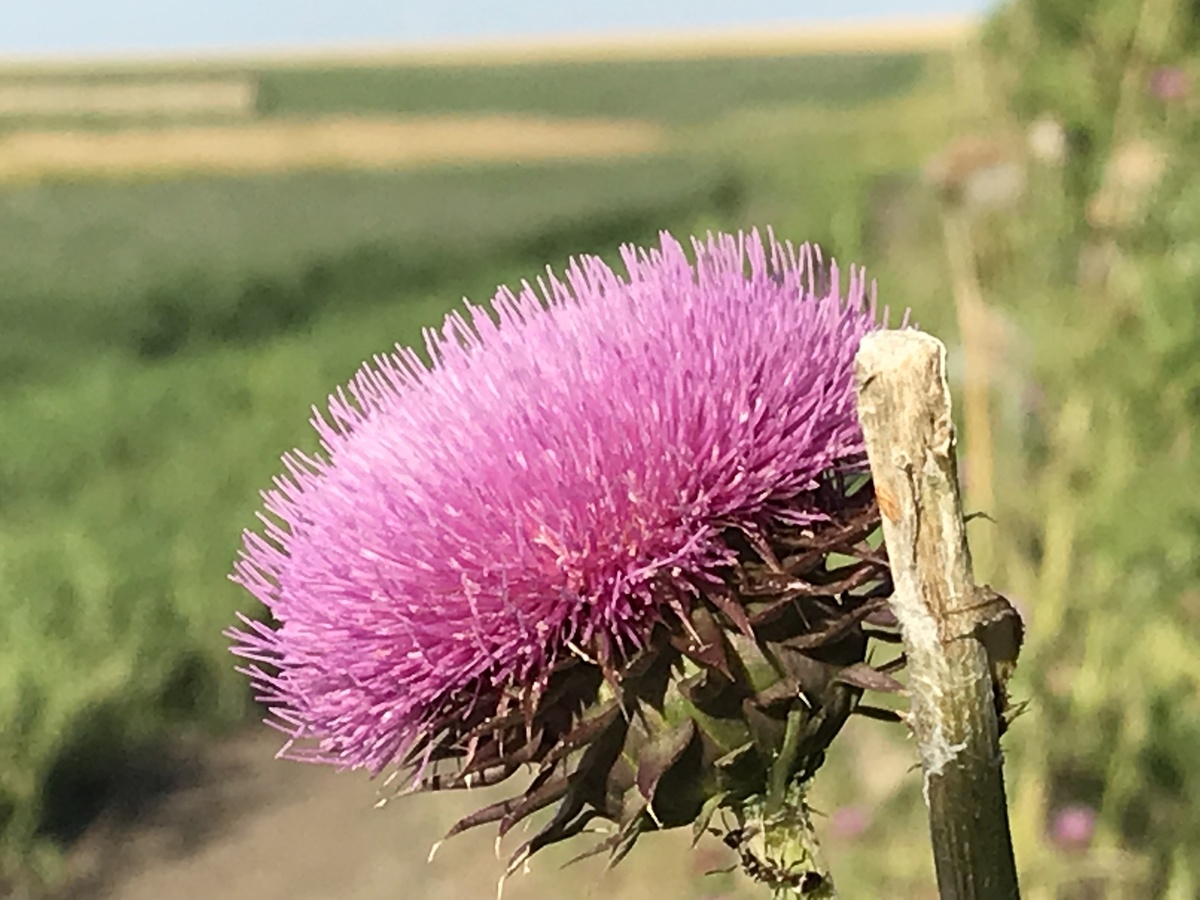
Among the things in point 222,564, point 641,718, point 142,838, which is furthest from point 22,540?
point 641,718

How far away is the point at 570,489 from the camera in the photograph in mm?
1290

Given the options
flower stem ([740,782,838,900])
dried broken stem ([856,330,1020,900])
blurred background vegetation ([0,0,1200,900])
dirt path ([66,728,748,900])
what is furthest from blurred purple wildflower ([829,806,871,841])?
dried broken stem ([856,330,1020,900])

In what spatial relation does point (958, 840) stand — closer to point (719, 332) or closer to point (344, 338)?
point (719, 332)

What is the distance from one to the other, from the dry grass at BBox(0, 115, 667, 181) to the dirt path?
16.1 metres

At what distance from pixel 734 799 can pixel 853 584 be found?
10.0 inches

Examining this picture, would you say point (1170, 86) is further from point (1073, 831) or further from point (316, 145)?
point (316, 145)

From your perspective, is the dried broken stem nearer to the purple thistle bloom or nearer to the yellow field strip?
the purple thistle bloom

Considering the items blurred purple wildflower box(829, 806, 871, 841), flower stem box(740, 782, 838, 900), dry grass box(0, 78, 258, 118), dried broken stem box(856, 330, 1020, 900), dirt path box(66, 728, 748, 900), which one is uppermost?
dry grass box(0, 78, 258, 118)

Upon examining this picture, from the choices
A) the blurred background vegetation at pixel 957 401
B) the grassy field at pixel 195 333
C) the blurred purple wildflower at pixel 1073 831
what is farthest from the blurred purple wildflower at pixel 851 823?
the grassy field at pixel 195 333

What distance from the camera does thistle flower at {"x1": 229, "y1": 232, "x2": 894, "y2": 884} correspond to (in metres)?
1.29

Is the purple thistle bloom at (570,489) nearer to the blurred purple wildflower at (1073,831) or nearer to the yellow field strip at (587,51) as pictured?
the blurred purple wildflower at (1073,831)

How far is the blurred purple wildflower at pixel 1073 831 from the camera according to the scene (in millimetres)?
3064

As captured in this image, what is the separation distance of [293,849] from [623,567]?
572cm

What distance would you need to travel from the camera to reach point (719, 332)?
4.36ft
